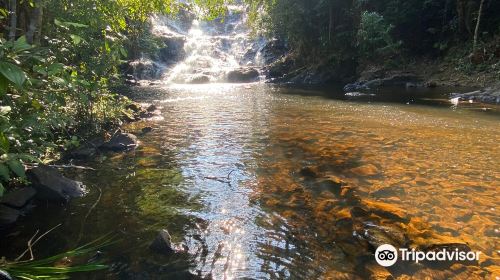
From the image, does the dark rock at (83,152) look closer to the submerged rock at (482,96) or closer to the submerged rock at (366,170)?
the submerged rock at (366,170)

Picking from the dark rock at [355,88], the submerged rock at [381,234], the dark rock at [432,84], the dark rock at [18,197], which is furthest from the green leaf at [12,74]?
the dark rock at [432,84]

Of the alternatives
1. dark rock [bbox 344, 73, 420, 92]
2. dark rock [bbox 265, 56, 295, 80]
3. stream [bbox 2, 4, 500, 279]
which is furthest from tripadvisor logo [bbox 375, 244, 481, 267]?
dark rock [bbox 265, 56, 295, 80]

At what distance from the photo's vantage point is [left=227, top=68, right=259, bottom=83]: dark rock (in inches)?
1414

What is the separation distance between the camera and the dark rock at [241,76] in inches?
1414

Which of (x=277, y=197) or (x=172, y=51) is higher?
(x=172, y=51)

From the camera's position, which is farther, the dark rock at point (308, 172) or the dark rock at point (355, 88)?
the dark rock at point (355, 88)

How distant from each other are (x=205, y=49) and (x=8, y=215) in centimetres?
3940

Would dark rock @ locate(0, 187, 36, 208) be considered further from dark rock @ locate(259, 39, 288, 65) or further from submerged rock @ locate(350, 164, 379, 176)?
dark rock @ locate(259, 39, 288, 65)

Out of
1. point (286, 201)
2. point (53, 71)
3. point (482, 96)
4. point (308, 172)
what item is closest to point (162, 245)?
point (286, 201)

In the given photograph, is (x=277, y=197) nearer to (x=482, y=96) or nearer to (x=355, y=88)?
(x=482, y=96)

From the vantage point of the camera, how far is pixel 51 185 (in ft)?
21.6

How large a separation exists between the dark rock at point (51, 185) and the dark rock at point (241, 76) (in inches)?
1165

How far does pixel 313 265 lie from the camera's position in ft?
15.1

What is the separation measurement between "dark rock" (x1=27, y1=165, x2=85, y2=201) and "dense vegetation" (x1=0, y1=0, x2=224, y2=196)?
10.9 inches
